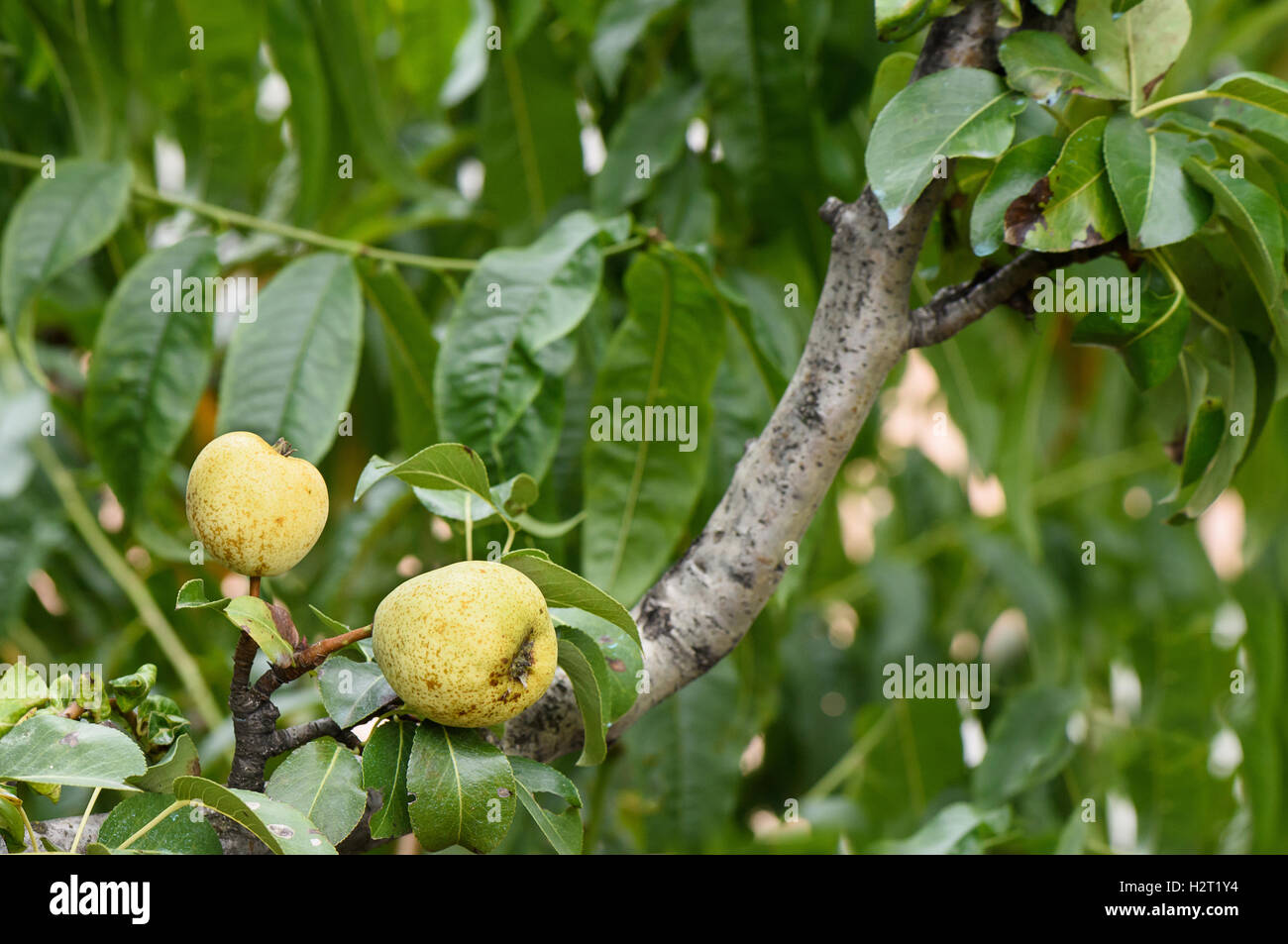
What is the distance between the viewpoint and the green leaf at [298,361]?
0.47 metres

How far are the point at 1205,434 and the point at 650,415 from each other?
0.23 meters

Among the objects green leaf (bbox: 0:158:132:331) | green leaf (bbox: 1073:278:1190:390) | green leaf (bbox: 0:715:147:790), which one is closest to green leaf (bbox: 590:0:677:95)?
green leaf (bbox: 0:158:132:331)

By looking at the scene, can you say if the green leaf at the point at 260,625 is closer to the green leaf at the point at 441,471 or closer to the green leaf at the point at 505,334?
the green leaf at the point at 441,471

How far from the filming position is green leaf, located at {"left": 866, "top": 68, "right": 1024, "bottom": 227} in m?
0.30

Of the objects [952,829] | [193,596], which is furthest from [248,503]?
[952,829]

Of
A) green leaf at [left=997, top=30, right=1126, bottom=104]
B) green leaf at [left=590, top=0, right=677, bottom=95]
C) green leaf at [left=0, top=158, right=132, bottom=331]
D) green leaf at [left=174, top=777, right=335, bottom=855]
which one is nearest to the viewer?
green leaf at [left=174, top=777, right=335, bottom=855]

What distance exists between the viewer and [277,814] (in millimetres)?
218

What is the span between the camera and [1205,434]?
34 cm

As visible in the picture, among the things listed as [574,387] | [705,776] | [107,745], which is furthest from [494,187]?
[107,745]

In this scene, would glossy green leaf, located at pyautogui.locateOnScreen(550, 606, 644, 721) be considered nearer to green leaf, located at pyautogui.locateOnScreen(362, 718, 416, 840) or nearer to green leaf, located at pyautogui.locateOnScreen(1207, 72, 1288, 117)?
green leaf, located at pyautogui.locateOnScreen(362, 718, 416, 840)

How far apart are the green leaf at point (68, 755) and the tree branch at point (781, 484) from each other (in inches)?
4.0

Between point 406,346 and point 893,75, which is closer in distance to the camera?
point 893,75

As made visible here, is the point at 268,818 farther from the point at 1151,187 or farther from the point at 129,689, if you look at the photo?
the point at 1151,187

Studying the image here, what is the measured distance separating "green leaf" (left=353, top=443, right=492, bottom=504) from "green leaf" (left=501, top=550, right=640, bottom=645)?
0.02 meters
